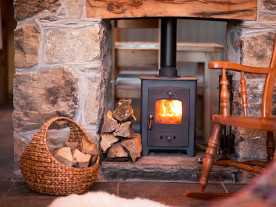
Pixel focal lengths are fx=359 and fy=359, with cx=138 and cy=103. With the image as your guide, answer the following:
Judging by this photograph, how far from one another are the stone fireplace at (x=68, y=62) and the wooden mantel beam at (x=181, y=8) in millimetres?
44

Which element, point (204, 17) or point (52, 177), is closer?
point (52, 177)

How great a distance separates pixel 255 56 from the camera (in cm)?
233

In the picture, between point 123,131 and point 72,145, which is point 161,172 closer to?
point 123,131

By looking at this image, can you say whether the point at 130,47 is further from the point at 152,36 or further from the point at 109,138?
the point at 152,36

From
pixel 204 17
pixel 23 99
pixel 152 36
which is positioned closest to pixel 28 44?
pixel 23 99

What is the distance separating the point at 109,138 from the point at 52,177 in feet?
1.76

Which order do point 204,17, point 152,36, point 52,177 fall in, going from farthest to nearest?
point 152,36 → point 204,17 → point 52,177

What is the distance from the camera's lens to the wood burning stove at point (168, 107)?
8.02 feet

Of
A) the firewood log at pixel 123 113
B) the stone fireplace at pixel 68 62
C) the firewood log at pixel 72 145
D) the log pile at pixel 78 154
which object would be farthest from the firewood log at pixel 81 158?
the firewood log at pixel 123 113

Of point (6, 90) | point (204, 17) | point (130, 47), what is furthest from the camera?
point (6, 90)

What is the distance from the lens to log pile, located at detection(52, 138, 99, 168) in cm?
212

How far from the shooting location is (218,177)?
2365 mm

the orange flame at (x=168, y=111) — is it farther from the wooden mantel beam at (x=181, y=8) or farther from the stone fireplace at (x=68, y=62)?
the wooden mantel beam at (x=181, y=8)

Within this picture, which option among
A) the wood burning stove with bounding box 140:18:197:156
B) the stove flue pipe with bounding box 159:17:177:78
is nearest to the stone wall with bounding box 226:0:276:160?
the wood burning stove with bounding box 140:18:197:156
